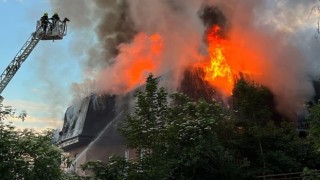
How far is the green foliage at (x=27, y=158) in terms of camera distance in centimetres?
1138

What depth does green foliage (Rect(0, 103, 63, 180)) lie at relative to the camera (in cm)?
1138

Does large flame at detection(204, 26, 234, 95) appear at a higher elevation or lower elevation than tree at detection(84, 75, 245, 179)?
higher

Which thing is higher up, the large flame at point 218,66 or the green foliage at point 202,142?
the large flame at point 218,66

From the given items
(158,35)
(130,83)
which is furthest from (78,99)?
(158,35)

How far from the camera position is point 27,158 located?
38.5ft

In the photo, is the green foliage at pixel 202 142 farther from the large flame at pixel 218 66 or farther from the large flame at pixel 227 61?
the large flame at pixel 227 61

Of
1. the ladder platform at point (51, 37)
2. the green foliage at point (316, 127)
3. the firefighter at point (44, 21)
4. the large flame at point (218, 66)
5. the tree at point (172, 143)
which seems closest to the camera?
the green foliage at point (316, 127)

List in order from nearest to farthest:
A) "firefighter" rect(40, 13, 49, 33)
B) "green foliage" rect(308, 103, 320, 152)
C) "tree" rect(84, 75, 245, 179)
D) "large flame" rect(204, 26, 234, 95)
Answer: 1. "green foliage" rect(308, 103, 320, 152)
2. "tree" rect(84, 75, 245, 179)
3. "firefighter" rect(40, 13, 49, 33)
4. "large flame" rect(204, 26, 234, 95)

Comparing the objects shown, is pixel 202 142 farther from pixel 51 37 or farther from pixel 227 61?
pixel 227 61

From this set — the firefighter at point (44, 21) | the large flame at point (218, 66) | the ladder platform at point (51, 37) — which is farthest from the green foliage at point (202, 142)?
the firefighter at point (44, 21)

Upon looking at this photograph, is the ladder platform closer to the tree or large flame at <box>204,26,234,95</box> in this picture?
the tree

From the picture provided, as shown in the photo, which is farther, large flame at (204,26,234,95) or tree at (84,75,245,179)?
large flame at (204,26,234,95)

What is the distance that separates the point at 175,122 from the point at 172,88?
6.35 m

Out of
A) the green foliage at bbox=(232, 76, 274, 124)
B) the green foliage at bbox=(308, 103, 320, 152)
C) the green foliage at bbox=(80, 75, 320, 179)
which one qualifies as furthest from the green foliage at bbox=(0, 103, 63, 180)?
the green foliage at bbox=(232, 76, 274, 124)
